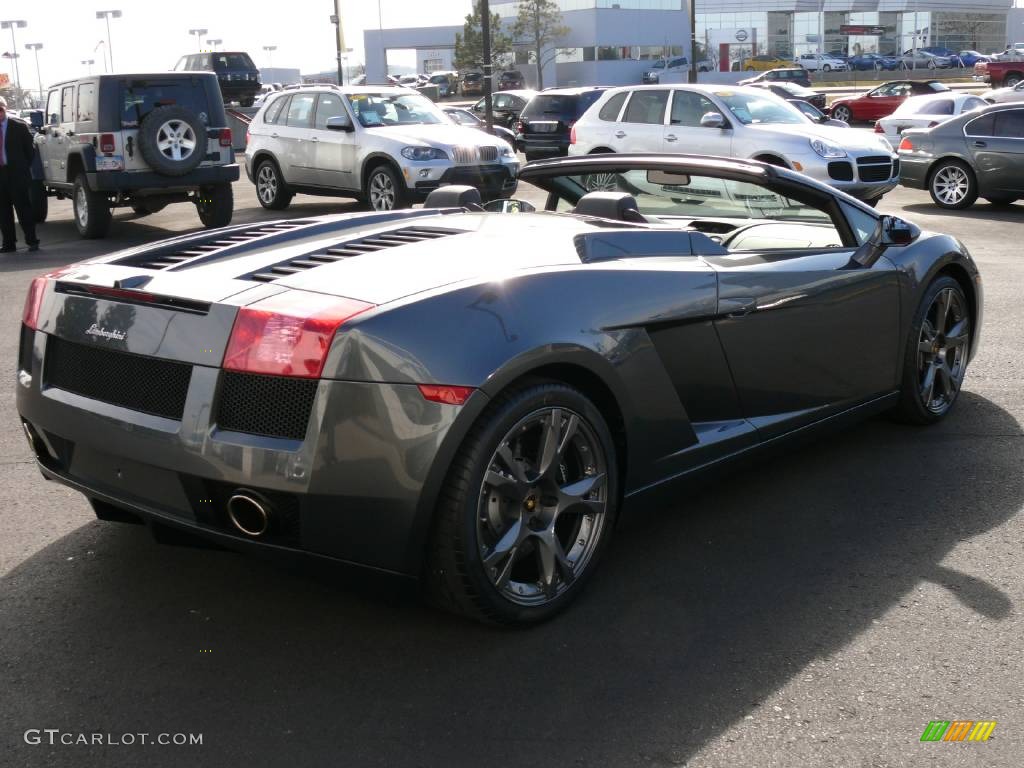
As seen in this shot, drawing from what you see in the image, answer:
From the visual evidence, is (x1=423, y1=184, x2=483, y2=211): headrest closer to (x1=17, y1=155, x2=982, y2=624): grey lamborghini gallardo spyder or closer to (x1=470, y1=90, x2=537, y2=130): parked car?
(x1=17, y1=155, x2=982, y2=624): grey lamborghini gallardo spyder

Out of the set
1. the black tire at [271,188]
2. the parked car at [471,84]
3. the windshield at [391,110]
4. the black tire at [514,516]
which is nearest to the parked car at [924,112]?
the windshield at [391,110]

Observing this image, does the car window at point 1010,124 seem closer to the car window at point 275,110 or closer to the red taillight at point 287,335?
the car window at point 275,110

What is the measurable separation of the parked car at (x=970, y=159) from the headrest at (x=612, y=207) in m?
12.7

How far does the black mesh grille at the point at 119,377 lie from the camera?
3.22 metres

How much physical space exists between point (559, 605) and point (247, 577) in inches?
41.2

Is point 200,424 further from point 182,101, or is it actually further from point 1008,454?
point 182,101

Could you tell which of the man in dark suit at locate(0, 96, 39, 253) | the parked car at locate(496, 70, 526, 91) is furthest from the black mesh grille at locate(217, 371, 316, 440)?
the parked car at locate(496, 70, 526, 91)

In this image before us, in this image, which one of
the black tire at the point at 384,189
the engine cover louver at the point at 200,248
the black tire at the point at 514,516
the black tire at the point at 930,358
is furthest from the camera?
the black tire at the point at 384,189

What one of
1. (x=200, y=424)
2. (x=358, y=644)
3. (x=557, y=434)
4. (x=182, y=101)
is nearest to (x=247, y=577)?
(x=358, y=644)

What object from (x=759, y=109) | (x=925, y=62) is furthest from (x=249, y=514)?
(x=925, y=62)

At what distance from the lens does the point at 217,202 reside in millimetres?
15258

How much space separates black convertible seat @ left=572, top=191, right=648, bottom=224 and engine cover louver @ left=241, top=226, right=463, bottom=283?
609 millimetres

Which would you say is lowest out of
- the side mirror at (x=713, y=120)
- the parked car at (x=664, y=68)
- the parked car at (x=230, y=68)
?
the side mirror at (x=713, y=120)

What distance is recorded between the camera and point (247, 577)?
3.83m
